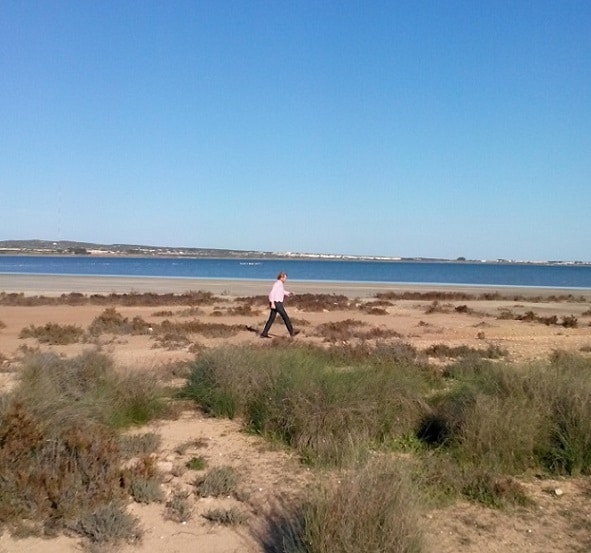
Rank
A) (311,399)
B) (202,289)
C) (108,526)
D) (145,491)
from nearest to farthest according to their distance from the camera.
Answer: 1. (108,526)
2. (145,491)
3. (311,399)
4. (202,289)

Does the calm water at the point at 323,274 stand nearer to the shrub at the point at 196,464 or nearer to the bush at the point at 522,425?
the bush at the point at 522,425

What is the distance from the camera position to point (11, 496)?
6004mm

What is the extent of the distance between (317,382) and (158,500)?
9.02 ft

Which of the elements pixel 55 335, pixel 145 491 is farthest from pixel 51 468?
pixel 55 335

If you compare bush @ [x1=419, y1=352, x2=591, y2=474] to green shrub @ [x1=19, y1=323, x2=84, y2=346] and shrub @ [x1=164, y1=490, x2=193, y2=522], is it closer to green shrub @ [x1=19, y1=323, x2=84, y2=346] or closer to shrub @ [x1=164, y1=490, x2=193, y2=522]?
shrub @ [x1=164, y1=490, x2=193, y2=522]

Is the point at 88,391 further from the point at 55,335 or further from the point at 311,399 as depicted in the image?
the point at 55,335

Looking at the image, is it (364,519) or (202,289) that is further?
(202,289)

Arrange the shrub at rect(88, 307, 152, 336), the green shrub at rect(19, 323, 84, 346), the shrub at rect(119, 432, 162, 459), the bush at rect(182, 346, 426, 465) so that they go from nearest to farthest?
the shrub at rect(119, 432, 162, 459)
the bush at rect(182, 346, 426, 465)
the green shrub at rect(19, 323, 84, 346)
the shrub at rect(88, 307, 152, 336)

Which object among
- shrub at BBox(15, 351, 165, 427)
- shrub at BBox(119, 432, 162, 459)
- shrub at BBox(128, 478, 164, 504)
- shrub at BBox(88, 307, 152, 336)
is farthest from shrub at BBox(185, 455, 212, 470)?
shrub at BBox(88, 307, 152, 336)


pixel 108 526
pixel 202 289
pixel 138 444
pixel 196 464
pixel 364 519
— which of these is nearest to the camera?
pixel 364 519

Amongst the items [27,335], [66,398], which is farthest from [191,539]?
[27,335]

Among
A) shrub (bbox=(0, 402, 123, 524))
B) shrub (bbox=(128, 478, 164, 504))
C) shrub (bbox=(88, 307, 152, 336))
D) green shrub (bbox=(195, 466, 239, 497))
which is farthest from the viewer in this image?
shrub (bbox=(88, 307, 152, 336))

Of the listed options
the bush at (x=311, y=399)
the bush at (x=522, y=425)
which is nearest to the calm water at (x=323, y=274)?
the bush at (x=311, y=399)

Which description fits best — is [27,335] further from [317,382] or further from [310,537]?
[310,537]
